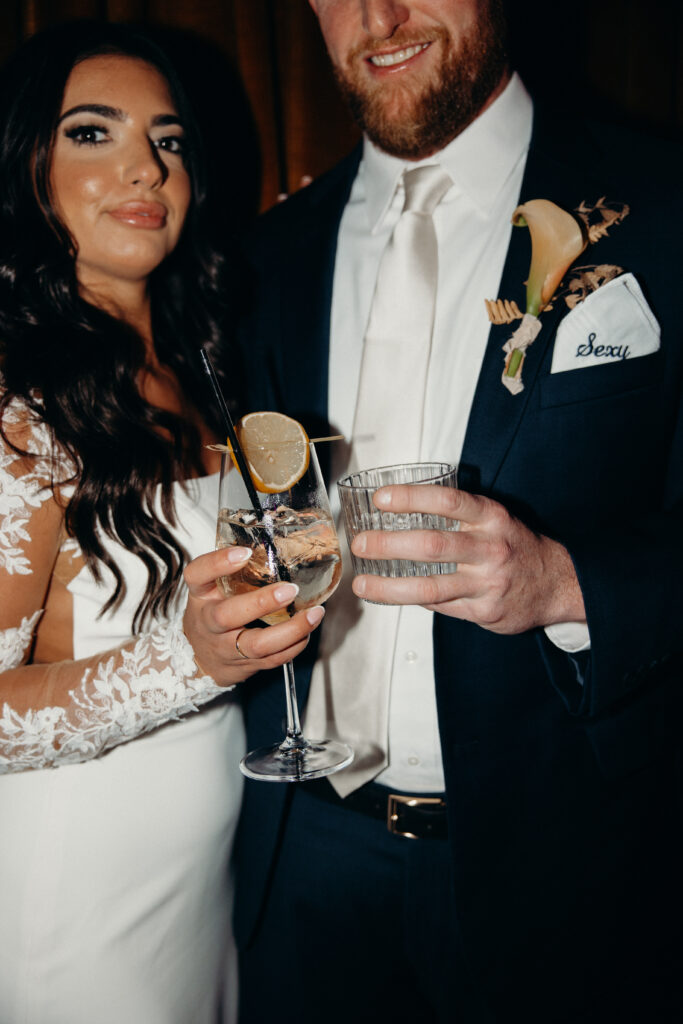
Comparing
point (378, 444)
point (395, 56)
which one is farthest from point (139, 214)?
point (378, 444)

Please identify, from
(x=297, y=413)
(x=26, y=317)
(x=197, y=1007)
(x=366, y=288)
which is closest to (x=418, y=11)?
(x=366, y=288)

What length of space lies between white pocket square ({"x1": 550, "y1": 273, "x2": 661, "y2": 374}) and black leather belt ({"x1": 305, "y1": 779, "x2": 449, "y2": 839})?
0.99 metres

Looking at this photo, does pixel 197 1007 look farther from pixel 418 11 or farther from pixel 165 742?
pixel 418 11

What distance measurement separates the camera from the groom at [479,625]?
5.36 feet

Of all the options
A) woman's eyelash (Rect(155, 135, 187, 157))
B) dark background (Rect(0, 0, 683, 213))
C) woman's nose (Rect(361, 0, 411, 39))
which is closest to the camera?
woman's nose (Rect(361, 0, 411, 39))

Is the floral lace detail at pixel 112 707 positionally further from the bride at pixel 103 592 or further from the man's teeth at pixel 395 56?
the man's teeth at pixel 395 56

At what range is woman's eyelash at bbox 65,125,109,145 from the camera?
1.92 meters

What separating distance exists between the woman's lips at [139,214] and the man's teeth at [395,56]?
0.64 m

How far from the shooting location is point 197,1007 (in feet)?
5.95

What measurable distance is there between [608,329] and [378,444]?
1.79ft

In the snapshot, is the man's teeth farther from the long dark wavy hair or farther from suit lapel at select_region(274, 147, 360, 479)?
the long dark wavy hair

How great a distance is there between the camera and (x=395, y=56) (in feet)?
6.31

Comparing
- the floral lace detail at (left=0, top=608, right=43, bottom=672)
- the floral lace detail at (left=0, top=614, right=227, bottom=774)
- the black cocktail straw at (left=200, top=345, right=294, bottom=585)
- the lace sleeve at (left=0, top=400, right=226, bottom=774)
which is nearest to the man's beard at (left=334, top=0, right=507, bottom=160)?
the black cocktail straw at (left=200, top=345, right=294, bottom=585)

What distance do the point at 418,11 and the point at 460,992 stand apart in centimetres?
226
